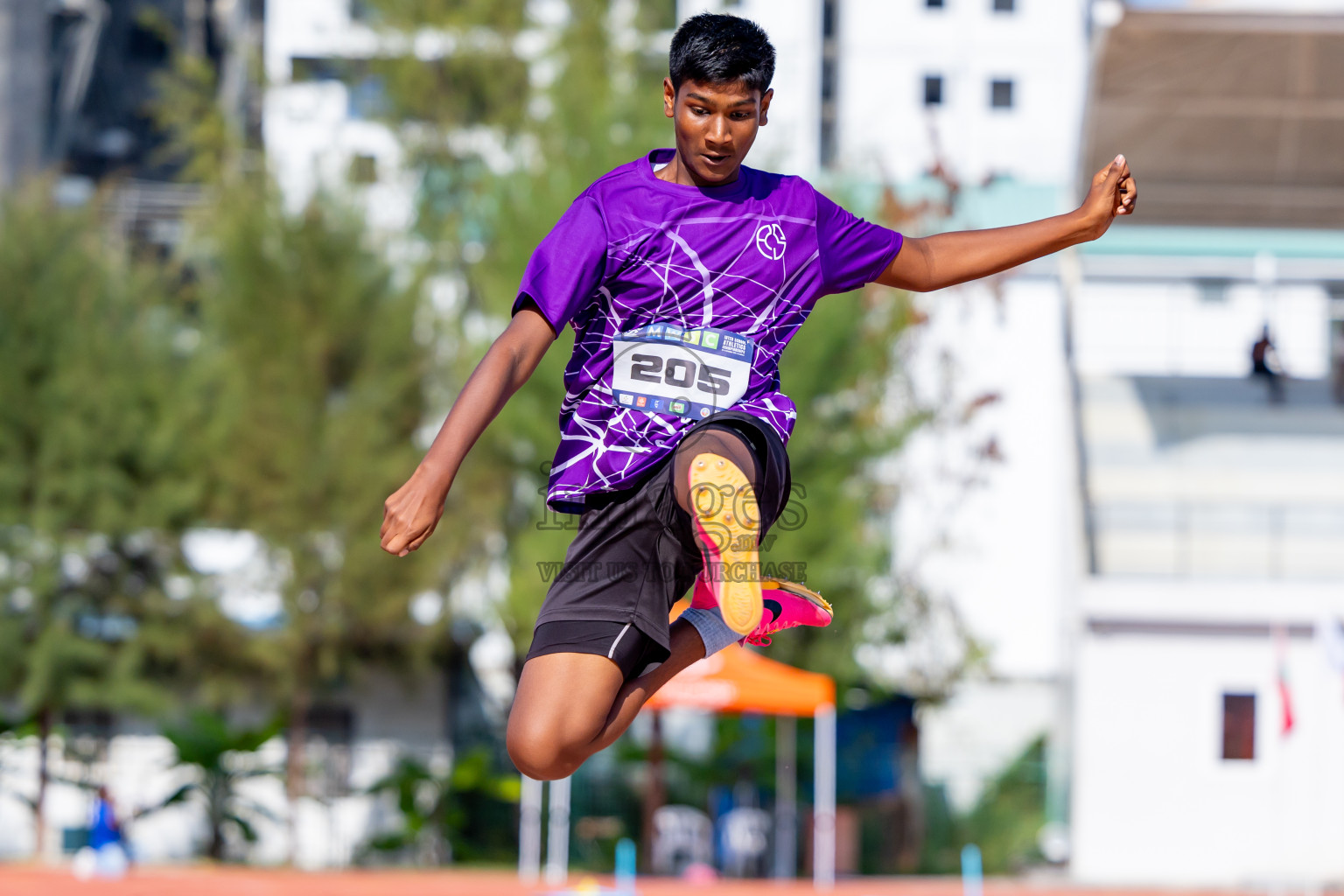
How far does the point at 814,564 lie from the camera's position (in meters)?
19.1

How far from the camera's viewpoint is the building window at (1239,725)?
19078 millimetres

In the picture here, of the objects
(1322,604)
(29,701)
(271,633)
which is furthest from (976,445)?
(29,701)

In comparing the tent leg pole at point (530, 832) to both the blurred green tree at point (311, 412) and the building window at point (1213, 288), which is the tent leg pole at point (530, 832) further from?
the building window at point (1213, 288)

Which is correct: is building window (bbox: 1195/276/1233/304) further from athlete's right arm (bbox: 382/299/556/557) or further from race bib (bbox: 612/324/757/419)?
athlete's right arm (bbox: 382/299/556/557)

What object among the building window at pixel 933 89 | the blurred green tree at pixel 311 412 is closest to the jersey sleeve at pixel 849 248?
the blurred green tree at pixel 311 412

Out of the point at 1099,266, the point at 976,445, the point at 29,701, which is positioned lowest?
the point at 29,701

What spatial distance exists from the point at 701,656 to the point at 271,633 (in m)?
17.9

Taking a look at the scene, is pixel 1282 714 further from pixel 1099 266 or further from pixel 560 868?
pixel 1099 266

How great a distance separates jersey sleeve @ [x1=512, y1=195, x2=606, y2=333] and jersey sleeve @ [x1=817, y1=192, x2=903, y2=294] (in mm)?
576

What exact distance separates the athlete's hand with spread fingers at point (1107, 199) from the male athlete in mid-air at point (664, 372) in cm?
61

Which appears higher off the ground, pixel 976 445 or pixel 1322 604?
pixel 976 445

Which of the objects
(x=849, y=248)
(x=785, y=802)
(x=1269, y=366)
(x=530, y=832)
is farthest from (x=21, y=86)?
(x=849, y=248)

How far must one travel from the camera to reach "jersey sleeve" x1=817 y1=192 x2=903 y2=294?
12.4 ft

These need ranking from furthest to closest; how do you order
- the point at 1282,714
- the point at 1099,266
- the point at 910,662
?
the point at 910,662, the point at 1099,266, the point at 1282,714
